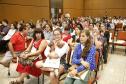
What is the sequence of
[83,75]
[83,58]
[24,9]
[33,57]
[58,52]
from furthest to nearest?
[24,9] < [33,57] < [58,52] < [83,58] < [83,75]

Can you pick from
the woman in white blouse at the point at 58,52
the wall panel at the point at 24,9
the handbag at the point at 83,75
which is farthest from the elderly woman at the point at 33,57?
the wall panel at the point at 24,9

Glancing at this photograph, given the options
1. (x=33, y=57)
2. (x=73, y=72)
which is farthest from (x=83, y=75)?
(x=33, y=57)

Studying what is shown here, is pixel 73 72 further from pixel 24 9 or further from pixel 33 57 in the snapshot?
pixel 24 9

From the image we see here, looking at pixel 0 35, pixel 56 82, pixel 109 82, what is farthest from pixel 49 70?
pixel 0 35

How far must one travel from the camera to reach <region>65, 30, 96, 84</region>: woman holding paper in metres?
3.02

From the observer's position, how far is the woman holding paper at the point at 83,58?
3021 mm

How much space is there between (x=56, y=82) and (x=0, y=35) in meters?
4.39

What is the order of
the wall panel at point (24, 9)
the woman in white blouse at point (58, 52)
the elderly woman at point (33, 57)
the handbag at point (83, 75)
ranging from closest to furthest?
the handbag at point (83, 75), the woman in white blouse at point (58, 52), the elderly woman at point (33, 57), the wall panel at point (24, 9)

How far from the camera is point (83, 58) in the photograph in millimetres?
3129

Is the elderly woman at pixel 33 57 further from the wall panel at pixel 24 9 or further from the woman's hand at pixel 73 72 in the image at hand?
the wall panel at pixel 24 9

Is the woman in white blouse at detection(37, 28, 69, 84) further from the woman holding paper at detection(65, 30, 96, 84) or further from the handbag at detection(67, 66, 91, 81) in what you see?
the handbag at detection(67, 66, 91, 81)

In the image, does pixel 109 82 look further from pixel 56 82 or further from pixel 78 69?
pixel 78 69

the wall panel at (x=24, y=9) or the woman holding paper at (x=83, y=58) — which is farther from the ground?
the wall panel at (x=24, y=9)

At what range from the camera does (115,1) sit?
19547 mm
